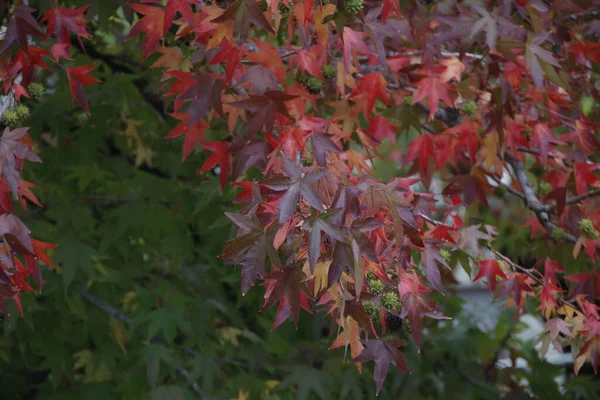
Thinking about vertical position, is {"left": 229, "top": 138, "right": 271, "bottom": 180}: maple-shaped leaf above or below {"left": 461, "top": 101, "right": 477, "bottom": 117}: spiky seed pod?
above

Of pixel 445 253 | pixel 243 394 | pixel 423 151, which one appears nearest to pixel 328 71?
pixel 423 151

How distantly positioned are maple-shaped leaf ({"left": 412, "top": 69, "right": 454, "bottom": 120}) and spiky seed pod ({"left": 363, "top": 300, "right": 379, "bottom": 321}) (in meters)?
1.09

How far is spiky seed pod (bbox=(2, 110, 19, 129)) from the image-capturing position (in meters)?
2.46

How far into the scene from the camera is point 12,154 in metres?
2.26

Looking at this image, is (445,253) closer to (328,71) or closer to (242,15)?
(328,71)

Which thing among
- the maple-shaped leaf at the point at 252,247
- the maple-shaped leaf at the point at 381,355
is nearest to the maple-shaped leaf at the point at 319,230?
the maple-shaped leaf at the point at 252,247

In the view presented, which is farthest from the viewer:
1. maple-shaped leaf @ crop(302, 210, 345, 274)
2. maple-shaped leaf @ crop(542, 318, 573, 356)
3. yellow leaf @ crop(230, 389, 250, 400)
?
yellow leaf @ crop(230, 389, 250, 400)

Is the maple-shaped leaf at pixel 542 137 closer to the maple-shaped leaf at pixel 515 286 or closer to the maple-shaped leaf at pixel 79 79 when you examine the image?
the maple-shaped leaf at pixel 515 286

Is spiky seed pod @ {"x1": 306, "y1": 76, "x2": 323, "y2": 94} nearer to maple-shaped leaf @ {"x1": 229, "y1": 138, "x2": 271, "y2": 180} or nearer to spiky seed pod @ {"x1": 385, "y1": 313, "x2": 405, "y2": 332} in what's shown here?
maple-shaped leaf @ {"x1": 229, "y1": 138, "x2": 271, "y2": 180}

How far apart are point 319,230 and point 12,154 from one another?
93 centimetres

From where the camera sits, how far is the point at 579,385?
4367mm

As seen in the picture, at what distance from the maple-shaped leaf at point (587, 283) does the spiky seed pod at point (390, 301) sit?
3.81 feet

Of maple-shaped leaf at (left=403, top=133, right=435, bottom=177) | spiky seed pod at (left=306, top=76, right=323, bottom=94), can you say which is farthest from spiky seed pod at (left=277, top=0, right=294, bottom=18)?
maple-shaped leaf at (left=403, top=133, right=435, bottom=177)

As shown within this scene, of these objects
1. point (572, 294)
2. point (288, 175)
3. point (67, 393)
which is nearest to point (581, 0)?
point (572, 294)
